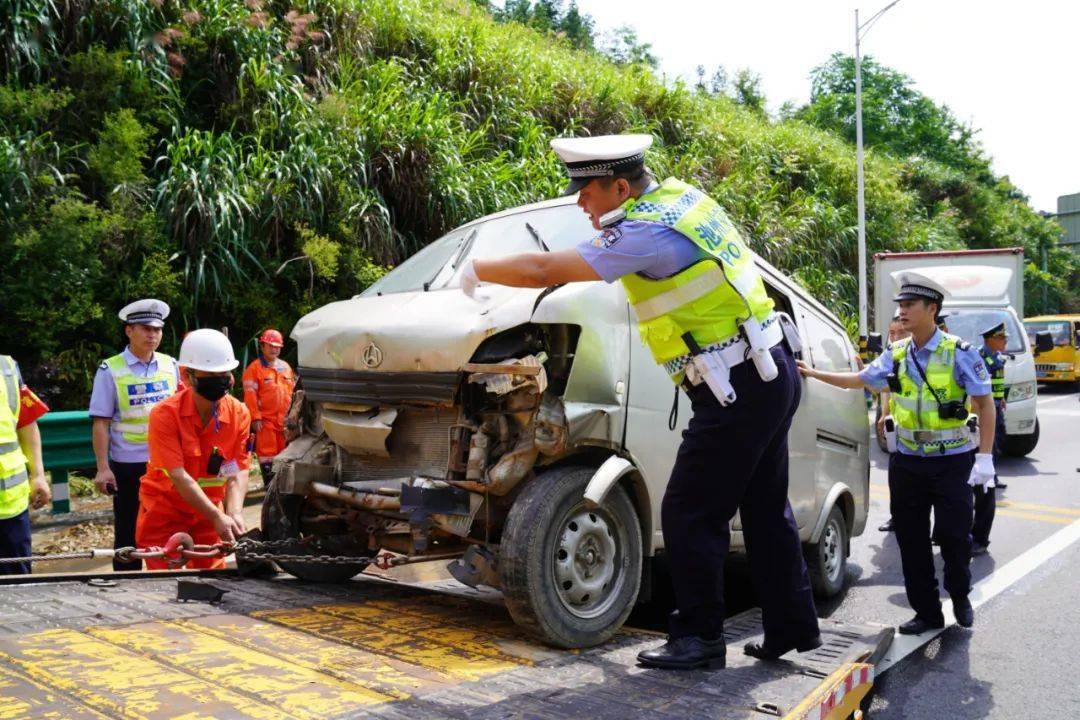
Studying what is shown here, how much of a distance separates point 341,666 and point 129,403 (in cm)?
294

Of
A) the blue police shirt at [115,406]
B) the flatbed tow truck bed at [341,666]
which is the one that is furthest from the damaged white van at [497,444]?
the blue police shirt at [115,406]

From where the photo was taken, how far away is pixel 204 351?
170 inches

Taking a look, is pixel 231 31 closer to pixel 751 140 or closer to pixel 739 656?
pixel 739 656

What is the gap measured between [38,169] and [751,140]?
58.5ft

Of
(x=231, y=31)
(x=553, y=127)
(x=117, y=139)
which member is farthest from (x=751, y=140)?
(x=117, y=139)

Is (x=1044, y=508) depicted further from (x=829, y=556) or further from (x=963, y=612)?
→ (x=963, y=612)

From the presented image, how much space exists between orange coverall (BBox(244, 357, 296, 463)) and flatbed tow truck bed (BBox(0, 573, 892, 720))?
4.22m

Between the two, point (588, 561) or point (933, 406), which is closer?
point (588, 561)

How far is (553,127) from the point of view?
16453 mm

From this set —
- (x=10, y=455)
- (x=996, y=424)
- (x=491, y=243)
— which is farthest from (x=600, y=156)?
(x=996, y=424)

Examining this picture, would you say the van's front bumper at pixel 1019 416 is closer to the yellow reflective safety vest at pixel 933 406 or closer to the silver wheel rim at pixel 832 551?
the silver wheel rim at pixel 832 551

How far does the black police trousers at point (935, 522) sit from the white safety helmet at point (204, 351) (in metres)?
3.54

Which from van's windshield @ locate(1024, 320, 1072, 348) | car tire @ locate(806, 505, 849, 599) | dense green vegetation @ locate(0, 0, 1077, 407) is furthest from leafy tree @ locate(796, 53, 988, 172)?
car tire @ locate(806, 505, 849, 599)

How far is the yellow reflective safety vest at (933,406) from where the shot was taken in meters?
4.89
